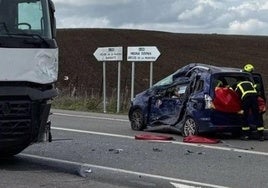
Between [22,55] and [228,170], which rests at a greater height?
[22,55]

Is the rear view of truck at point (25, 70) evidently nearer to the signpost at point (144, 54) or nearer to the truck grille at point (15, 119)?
the truck grille at point (15, 119)

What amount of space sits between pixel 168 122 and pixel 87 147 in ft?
11.1

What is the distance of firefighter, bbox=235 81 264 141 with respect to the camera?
14.0 metres

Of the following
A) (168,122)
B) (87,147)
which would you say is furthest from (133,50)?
(87,147)

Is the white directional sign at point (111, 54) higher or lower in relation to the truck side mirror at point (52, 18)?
lower

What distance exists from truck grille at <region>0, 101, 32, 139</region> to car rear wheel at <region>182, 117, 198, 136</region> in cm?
569

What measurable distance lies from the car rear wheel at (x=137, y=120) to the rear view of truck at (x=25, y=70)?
6.79 meters

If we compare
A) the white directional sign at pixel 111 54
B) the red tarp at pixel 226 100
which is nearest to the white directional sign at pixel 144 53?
the white directional sign at pixel 111 54

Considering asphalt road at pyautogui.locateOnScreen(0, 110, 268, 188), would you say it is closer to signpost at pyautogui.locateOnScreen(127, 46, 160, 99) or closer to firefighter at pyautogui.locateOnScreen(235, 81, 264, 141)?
firefighter at pyautogui.locateOnScreen(235, 81, 264, 141)

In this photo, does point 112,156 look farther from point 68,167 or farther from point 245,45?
point 245,45

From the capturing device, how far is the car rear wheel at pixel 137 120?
16328 mm

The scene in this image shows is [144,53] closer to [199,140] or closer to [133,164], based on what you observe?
[199,140]

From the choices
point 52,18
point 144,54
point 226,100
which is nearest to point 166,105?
point 226,100

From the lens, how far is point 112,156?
436 inches
